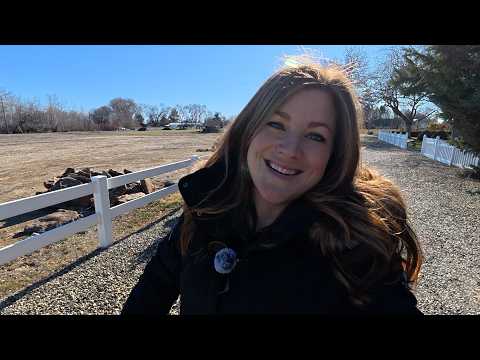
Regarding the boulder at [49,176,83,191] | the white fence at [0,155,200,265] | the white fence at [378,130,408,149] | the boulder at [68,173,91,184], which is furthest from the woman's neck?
the white fence at [378,130,408,149]

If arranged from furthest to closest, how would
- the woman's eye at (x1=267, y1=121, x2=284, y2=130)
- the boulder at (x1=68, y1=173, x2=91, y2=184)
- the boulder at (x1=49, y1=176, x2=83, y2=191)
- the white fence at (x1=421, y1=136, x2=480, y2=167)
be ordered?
1. the white fence at (x1=421, y1=136, x2=480, y2=167)
2. the boulder at (x1=68, y1=173, x2=91, y2=184)
3. the boulder at (x1=49, y1=176, x2=83, y2=191)
4. the woman's eye at (x1=267, y1=121, x2=284, y2=130)

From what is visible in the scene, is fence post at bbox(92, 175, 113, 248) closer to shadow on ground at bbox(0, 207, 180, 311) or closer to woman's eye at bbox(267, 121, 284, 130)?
shadow on ground at bbox(0, 207, 180, 311)


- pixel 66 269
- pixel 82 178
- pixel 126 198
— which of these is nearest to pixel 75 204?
pixel 126 198

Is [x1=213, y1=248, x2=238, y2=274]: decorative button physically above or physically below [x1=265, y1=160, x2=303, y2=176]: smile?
below

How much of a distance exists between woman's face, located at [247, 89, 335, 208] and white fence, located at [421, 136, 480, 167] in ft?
47.7

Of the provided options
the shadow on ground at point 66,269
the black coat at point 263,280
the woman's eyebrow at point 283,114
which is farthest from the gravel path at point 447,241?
the shadow on ground at point 66,269

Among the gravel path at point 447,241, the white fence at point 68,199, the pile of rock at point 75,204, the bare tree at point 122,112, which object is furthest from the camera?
the bare tree at point 122,112

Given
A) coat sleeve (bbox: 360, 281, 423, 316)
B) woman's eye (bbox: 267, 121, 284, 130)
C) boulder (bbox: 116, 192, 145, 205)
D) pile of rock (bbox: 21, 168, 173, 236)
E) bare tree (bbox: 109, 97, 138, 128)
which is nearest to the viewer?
coat sleeve (bbox: 360, 281, 423, 316)

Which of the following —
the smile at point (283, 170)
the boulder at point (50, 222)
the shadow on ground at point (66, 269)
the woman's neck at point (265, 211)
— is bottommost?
the boulder at point (50, 222)

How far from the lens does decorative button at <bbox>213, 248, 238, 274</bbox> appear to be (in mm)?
1195

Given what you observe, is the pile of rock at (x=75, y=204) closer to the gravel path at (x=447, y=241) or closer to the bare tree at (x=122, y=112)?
the gravel path at (x=447, y=241)

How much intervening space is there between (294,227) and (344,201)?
0.79 ft

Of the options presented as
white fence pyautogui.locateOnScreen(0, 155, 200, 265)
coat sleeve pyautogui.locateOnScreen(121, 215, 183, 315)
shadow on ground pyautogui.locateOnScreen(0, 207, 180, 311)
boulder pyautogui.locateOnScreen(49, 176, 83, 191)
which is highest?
coat sleeve pyautogui.locateOnScreen(121, 215, 183, 315)

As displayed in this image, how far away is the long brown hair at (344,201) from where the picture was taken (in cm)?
109
